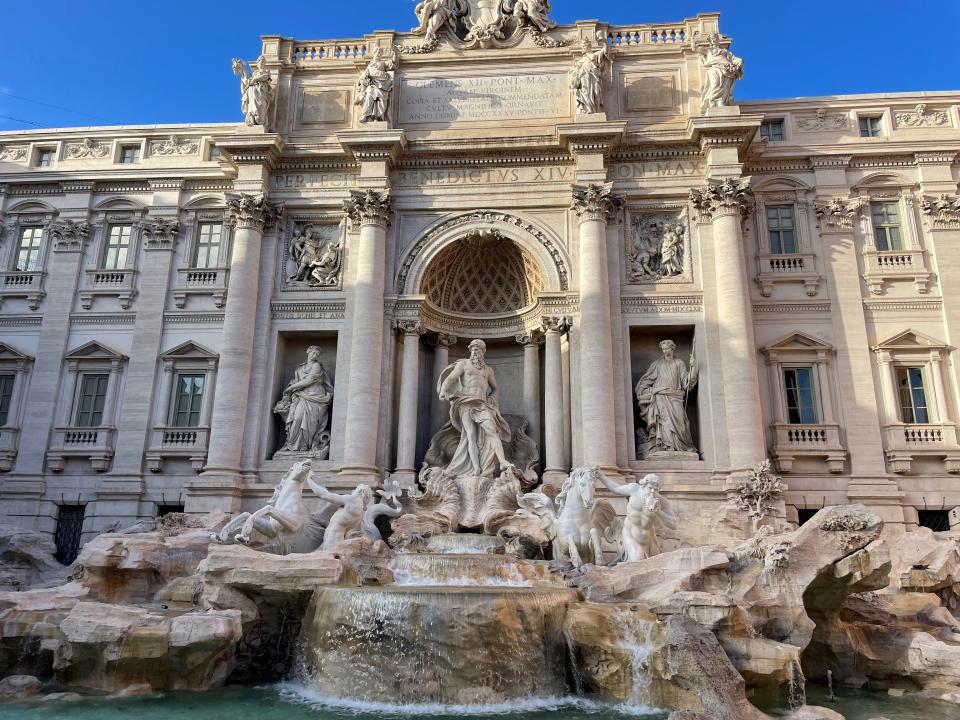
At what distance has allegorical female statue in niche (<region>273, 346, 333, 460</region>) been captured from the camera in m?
19.8

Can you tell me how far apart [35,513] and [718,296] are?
64.0 feet

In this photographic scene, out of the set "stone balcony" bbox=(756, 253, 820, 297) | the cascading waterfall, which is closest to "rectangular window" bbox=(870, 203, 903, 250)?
"stone balcony" bbox=(756, 253, 820, 297)

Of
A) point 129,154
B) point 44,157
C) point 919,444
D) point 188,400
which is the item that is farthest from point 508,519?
point 44,157

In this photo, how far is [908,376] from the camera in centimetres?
1956

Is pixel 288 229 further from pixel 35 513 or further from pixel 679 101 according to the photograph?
pixel 679 101

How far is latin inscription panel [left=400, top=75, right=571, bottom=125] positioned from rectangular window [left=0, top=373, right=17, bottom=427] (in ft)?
45.9

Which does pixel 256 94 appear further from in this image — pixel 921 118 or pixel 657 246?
pixel 921 118

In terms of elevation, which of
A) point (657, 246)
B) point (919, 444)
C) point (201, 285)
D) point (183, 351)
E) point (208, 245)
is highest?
point (208, 245)

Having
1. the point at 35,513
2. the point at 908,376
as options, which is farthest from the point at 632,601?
the point at 35,513

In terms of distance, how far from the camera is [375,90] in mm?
21312

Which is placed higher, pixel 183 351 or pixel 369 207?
pixel 369 207

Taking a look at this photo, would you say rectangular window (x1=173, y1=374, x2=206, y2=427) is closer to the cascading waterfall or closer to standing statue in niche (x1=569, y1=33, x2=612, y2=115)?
the cascading waterfall

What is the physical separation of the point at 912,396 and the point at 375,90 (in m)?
17.1

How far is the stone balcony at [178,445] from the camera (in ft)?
65.8
